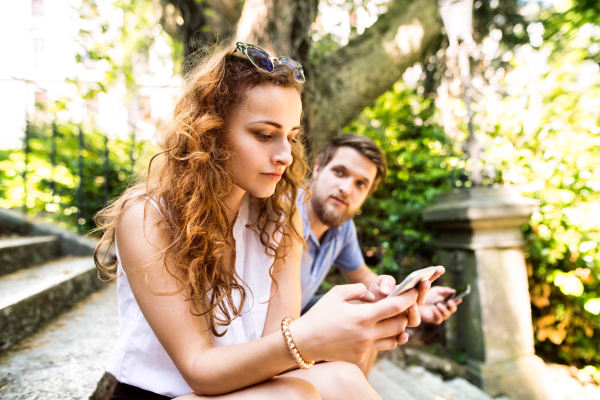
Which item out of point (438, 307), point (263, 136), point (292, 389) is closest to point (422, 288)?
point (292, 389)

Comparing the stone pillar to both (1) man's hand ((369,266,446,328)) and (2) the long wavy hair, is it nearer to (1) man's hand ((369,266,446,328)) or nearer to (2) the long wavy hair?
(1) man's hand ((369,266,446,328))

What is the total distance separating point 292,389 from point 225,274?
0.47m

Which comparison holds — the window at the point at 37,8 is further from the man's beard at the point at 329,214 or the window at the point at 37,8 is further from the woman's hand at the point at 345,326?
the woman's hand at the point at 345,326

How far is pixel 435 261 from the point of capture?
3.50 m

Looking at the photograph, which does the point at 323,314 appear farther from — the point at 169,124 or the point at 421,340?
the point at 421,340

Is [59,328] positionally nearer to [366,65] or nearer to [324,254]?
[324,254]

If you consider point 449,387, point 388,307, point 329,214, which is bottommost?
point 449,387

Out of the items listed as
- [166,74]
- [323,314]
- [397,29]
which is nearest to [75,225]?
[166,74]

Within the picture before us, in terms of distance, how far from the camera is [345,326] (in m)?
0.92

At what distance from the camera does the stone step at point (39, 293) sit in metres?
1.82

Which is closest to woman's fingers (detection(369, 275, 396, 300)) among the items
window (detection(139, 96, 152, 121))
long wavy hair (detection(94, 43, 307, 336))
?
long wavy hair (detection(94, 43, 307, 336))

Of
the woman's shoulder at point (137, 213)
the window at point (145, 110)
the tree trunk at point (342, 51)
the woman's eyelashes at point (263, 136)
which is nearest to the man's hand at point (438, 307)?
the woman's eyelashes at point (263, 136)

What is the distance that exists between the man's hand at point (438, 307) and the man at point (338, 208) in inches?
0.5

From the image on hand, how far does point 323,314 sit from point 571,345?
3.67 m
